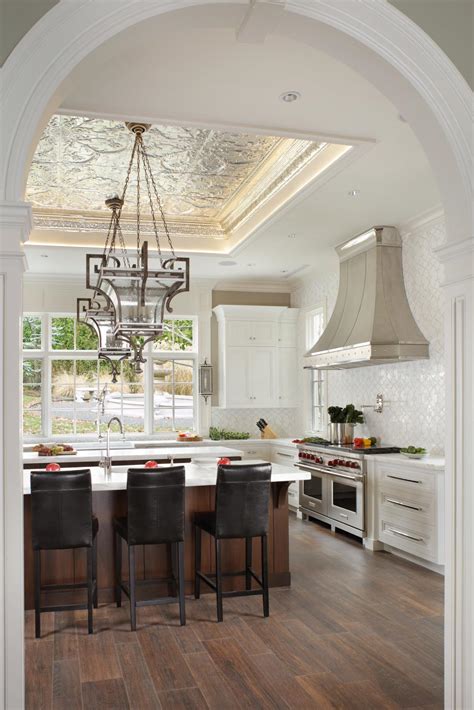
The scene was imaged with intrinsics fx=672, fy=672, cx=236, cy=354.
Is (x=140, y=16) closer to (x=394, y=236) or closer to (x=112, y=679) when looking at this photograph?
(x=112, y=679)

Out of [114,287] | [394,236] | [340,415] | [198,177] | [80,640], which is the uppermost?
[198,177]

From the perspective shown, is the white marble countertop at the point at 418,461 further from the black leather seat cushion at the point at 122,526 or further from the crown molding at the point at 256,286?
the crown molding at the point at 256,286

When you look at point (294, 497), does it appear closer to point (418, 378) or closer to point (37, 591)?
point (418, 378)

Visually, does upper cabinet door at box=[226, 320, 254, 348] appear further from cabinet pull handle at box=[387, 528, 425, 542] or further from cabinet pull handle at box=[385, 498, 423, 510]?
cabinet pull handle at box=[387, 528, 425, 542]

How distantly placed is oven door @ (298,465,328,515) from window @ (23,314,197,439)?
2186 mm

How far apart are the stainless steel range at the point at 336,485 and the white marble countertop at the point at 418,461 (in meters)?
0.25

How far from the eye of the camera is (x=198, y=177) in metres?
6.16

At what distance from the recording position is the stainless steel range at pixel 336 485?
639 centimetres

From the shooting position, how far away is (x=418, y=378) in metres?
6.39

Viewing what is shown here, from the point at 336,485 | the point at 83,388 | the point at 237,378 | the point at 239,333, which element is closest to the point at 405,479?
the point at 336,485

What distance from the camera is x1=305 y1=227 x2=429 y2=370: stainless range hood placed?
20.5 ft

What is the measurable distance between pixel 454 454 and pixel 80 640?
2587 millimetres

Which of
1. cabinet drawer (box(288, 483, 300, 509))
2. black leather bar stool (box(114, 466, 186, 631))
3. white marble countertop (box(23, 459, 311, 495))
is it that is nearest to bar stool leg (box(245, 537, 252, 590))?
white marble countertop (box(23, 459, 311, 495))

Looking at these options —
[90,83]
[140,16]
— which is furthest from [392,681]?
[90,83]
